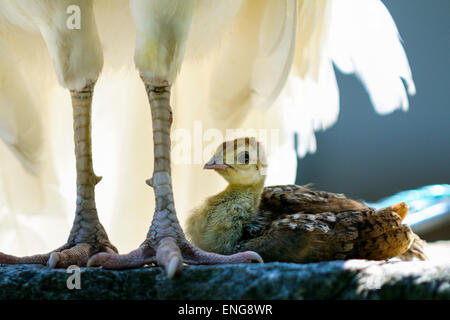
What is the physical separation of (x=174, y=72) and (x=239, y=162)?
0.31 meters

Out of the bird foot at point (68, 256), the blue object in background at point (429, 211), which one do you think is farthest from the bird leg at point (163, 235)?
the blue object in background at point (429, 211)

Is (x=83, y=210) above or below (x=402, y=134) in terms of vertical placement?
below

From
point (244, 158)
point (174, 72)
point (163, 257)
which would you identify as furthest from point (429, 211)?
point (163, 257)

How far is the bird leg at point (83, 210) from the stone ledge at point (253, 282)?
237mm

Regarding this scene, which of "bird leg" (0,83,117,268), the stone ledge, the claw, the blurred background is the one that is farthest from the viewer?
the blurred background

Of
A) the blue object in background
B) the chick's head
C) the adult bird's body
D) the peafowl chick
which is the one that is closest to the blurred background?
A: the blue object in background

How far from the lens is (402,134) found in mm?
4109

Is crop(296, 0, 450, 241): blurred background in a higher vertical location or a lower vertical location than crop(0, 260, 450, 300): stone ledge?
higher

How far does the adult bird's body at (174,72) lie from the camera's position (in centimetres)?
159

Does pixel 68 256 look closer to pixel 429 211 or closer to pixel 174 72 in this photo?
pixel 174 72

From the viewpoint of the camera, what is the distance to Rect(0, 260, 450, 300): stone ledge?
1.12 metres

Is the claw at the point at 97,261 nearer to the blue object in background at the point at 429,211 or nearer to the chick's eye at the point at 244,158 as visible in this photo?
the chick's eye at the point at 244,158

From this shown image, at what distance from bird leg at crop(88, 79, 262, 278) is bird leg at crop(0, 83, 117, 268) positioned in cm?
16

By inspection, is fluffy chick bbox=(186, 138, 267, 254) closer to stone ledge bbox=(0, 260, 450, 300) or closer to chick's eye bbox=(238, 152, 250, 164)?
chick's eye bbox=(238, 152, 250, 164)
